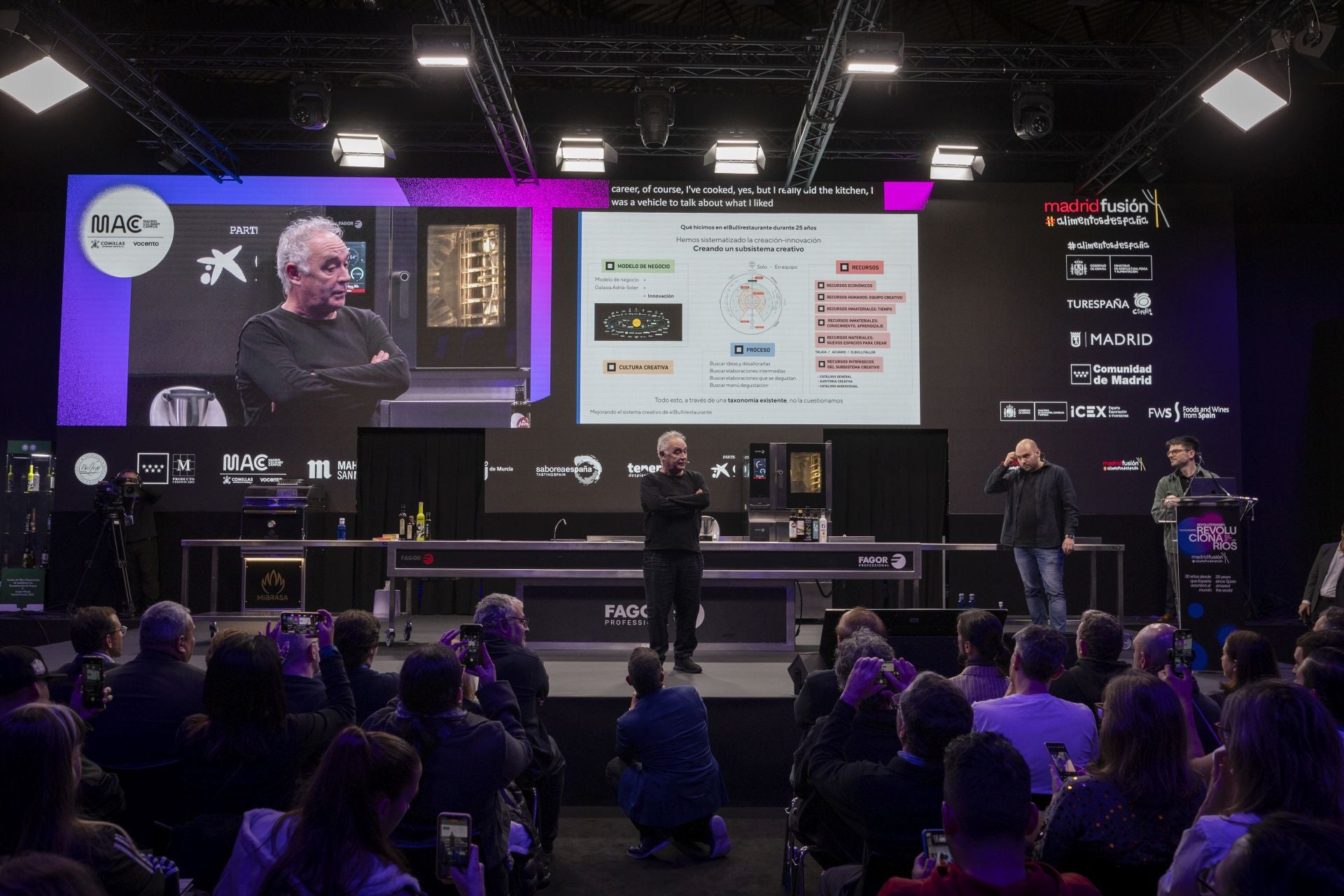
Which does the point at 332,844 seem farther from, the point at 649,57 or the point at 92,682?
the point at 649,57

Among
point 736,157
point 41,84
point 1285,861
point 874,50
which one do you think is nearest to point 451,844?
point 1285,861

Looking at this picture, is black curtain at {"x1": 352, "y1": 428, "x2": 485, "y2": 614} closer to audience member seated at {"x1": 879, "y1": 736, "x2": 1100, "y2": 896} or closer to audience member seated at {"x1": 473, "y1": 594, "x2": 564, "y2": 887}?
audience member seated at {"x1": 473, "y1": 594, "x2": 564, "y2": 887}

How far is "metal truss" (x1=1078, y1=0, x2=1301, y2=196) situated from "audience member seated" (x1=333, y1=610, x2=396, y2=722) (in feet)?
22.2

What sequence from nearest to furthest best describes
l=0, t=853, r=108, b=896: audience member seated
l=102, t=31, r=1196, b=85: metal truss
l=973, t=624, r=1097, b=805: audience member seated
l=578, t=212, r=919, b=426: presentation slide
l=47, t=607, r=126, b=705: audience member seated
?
l=0, t=853, r=108, b=896: audience member seated
l=973, t=624, r=1097, b=805: audience member seated
l=47, t=607, r=126, b=705: audience member seated
l=102, t=31, r=1196, b=85: metal truss
l=578, t=212, r=919, b=426: presentation slide

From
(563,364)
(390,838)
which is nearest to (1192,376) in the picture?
(563,364)

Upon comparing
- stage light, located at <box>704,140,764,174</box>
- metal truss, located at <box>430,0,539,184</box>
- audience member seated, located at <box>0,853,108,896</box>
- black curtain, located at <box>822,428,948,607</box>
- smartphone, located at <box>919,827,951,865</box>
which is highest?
metal truss, located at <box>430,0,539,184</box>

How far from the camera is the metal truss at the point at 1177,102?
650 centimetres

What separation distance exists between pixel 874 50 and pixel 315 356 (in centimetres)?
571

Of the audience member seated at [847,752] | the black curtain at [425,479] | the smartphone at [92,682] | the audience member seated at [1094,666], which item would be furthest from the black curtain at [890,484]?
Result: the smartphone at [92,682]

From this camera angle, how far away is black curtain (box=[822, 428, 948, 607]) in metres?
9.41

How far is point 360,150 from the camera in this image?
858 cm

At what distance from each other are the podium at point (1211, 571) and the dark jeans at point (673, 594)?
3.19 meters

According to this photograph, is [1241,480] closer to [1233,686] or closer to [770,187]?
[770,187]

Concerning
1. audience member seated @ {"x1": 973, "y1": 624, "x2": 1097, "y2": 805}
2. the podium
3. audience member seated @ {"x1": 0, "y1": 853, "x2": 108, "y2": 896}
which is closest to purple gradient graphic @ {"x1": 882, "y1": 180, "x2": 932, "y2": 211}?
the podium
